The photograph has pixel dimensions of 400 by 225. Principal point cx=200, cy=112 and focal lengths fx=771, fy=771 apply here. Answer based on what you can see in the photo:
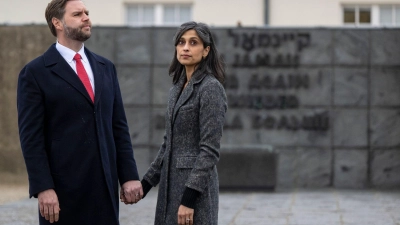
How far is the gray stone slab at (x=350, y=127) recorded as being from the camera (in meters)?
12.0

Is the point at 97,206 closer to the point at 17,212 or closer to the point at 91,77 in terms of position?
the point at 91,77

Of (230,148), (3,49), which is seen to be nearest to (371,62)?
(230,148)

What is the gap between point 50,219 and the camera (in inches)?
177

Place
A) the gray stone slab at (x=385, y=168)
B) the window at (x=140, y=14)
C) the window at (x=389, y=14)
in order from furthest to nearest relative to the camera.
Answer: the window at (x=140, y=14) < the window at (x=389, y=14) < the gray stone slab at (x=385, y=168)

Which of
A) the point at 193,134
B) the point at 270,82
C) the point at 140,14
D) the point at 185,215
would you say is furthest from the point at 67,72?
the point at 140,14

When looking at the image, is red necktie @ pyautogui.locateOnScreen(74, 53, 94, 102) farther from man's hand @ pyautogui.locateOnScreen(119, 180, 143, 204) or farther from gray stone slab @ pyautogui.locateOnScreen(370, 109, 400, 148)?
gray stone slab @ pyautogui.locateOnScreen(370, 109, 400, 148)

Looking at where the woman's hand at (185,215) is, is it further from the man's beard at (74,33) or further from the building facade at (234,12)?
the building facade at (234,12)

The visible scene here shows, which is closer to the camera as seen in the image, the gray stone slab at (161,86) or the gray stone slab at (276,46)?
the gray stone slab at (276,46)

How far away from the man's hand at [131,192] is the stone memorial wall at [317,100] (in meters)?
7.27

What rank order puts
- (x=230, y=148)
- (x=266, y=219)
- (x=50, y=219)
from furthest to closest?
Answer: 1. (x=230, y=148)
2. (x=266, y=219)
3. (x=50, y=219)

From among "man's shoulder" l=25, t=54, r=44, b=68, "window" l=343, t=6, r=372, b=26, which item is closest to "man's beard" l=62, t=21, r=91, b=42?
"man's shoulder" l=25, t=54, r=44, b=68

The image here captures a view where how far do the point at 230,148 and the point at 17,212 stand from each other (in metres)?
3.43

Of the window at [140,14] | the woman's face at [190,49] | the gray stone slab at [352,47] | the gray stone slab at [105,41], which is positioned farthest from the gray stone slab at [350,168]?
the woman's face at [190,49]

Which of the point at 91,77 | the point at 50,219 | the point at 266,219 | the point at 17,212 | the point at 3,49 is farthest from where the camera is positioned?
the point at 3,49
